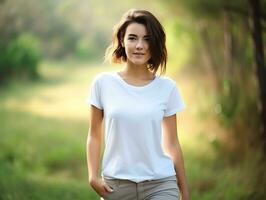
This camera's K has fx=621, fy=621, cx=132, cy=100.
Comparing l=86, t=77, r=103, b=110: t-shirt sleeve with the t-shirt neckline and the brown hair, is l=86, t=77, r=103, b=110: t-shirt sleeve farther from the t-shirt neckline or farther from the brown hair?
the brown hair

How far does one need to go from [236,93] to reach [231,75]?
540mm

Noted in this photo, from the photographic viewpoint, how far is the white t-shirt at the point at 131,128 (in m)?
2.39

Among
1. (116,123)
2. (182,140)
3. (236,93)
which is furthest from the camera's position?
(182,140)

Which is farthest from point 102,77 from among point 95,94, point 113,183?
point 113,183

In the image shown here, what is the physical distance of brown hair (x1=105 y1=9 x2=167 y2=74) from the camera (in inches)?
99.2

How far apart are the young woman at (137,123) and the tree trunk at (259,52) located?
2.18 metres

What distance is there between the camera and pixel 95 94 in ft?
8.06

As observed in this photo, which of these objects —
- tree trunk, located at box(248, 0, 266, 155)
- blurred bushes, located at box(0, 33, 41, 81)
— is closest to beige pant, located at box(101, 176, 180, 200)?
tree trunk, located at box(248, 0, 266, 155)

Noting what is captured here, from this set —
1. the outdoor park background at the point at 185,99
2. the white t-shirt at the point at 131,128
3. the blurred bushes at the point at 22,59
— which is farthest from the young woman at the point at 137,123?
the blurred bushes at the point at 22,59

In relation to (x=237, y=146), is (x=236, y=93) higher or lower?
higher

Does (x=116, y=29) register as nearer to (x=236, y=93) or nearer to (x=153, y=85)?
(x=153, y=85)

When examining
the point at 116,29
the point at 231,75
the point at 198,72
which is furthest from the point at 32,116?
the point at 116,29

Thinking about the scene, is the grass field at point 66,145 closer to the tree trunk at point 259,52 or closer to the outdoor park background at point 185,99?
the outdoor park background at point 185,99

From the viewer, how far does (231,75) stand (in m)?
6.01
